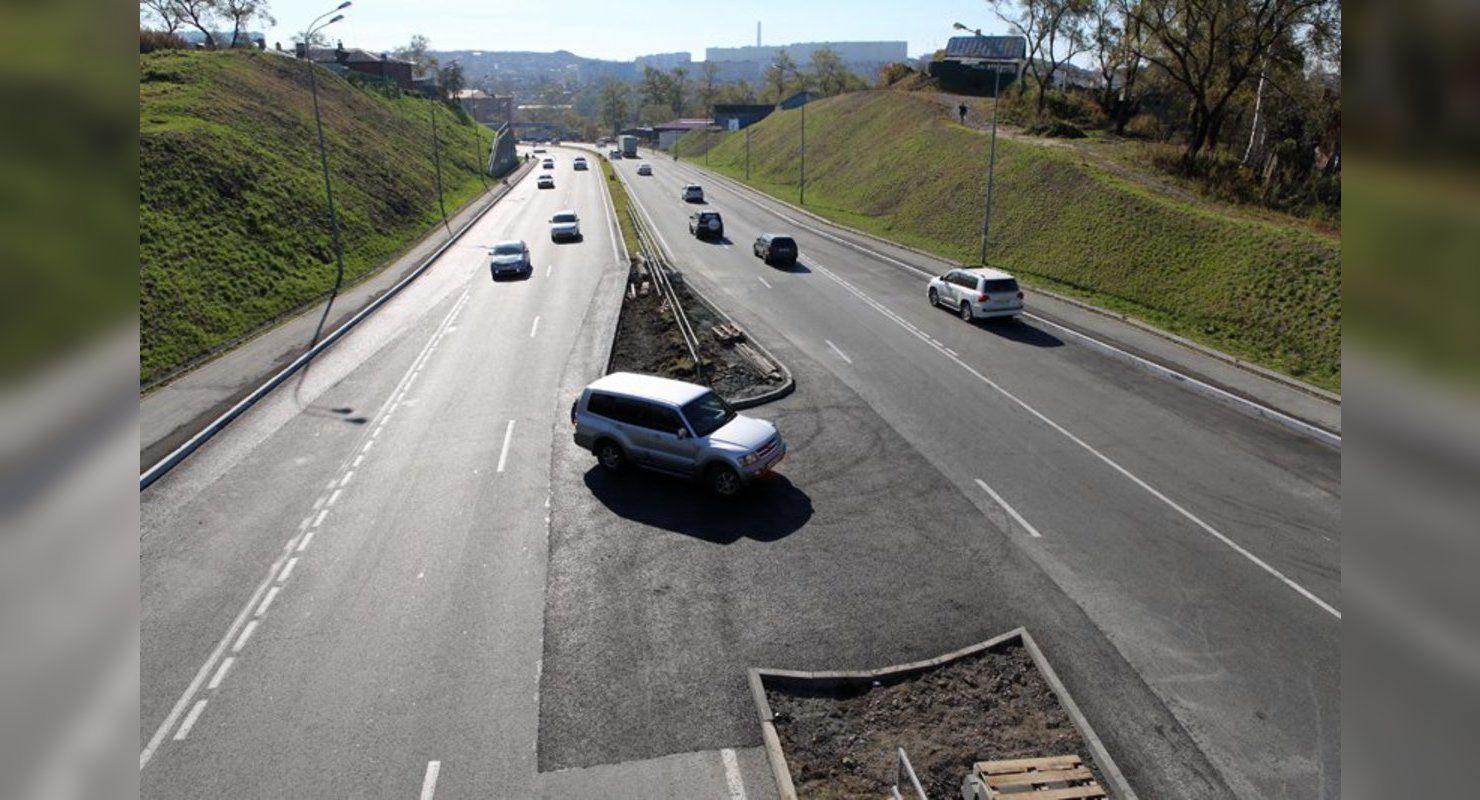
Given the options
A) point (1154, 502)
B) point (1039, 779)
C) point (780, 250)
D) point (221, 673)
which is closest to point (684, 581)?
point (1039, 779)

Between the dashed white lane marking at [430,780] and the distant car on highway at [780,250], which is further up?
the distant car on highway at [780,250]

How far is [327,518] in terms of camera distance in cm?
1534

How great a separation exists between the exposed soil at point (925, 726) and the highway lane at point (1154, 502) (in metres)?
1.71

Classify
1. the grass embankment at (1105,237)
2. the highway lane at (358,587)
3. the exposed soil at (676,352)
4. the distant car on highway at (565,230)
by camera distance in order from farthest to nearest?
the distant car on highway at (565,230)
the grass embankment at (1105,237)
the exposed soil at (676,352)
the highway lane at (358,587)

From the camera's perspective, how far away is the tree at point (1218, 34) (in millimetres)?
35438

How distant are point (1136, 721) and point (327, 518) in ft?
43.5

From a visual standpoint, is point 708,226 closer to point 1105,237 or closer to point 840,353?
point 1105,237

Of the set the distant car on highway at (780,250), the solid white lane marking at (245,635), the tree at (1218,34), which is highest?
the tree at (1218,34)

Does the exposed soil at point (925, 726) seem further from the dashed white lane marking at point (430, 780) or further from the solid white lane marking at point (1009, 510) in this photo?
the dashed white lane marking at point (430, 780)

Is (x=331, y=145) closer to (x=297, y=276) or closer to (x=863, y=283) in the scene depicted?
(x=297, y=276)

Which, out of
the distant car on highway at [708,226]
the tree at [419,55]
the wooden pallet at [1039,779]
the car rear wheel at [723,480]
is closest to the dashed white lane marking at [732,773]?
the wooden pallet at [1039,779]

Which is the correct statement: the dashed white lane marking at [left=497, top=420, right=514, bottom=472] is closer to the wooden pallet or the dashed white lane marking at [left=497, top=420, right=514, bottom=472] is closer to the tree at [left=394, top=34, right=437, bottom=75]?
the wooden pallet

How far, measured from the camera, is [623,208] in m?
56.9

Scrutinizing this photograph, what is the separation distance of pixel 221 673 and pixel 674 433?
26.5 feet
